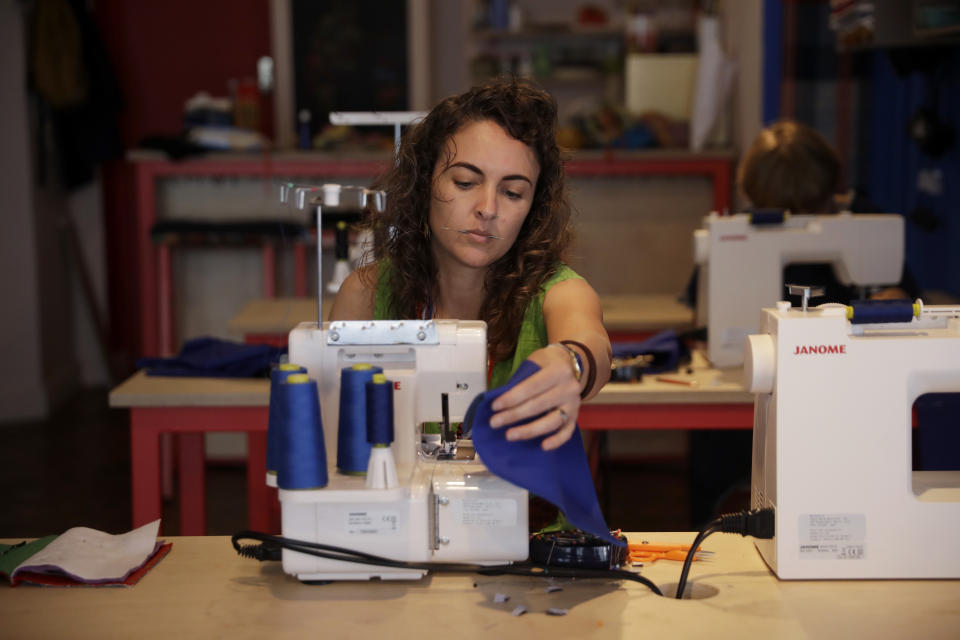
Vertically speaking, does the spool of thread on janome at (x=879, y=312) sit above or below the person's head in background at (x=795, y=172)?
below

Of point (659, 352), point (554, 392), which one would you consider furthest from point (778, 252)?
point (554, 392)

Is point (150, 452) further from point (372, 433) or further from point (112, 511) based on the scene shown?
point (112, 511)

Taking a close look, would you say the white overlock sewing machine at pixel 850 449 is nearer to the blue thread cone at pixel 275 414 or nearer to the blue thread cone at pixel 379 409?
the blue thread cone at pixel 379 409

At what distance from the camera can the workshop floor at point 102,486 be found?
11.7ft

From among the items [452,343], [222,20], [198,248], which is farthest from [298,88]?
[452,343]

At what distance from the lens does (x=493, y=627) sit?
3.78ft

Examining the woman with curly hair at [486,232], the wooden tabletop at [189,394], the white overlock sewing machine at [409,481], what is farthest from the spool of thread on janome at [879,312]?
the wooden tabletop at [189,394]

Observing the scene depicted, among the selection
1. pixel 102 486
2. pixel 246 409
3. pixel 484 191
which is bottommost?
pixel 102 486

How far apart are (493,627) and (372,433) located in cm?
26

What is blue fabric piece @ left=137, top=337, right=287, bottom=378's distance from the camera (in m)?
2.46

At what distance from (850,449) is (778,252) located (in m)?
1.27

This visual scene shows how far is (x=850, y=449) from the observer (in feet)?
4.16

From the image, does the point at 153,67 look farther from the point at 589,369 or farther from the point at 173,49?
the point at 589,369

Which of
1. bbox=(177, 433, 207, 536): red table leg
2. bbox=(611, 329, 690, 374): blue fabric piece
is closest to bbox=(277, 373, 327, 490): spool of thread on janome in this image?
bbox=(611, 329, 690, 374): blue fabric piece
